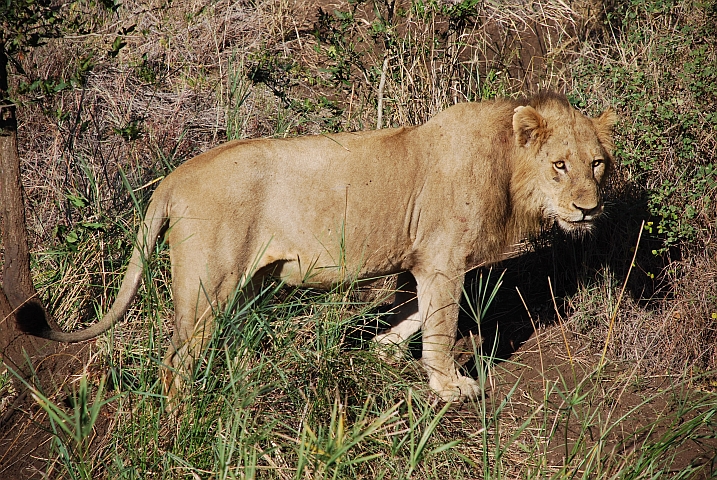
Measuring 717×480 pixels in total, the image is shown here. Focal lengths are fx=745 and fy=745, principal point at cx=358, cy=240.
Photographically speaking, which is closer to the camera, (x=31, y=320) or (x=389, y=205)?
(x=31, y=320)

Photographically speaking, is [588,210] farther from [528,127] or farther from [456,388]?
[456,388]

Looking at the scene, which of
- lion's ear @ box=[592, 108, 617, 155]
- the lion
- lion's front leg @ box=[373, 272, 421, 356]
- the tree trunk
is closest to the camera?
the lion

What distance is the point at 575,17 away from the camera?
698cm

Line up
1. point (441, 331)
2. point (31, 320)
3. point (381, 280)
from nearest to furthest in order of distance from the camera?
point (31, 320) < point (441, 331) < point (381, 280)

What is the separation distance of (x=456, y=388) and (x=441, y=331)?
34 cm

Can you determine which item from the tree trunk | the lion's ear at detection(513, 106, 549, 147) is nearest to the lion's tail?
the tree trunk

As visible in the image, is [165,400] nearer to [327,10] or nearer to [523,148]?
[523,148]

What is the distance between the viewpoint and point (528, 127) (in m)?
4.25

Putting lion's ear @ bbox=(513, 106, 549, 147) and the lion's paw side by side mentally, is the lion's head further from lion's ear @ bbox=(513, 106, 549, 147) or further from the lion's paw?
the lion's paw

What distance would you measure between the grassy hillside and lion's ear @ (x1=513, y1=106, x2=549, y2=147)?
3.02 feet

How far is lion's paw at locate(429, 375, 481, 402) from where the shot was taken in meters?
4.32

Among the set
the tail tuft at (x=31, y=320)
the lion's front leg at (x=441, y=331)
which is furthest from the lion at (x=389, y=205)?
the tail tuft at (x=31, y=320)

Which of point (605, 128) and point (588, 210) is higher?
point (605, 128)

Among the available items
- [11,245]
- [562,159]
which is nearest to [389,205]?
[562,159]
